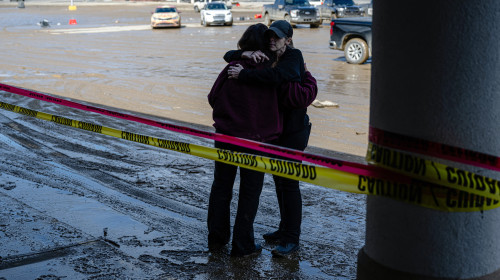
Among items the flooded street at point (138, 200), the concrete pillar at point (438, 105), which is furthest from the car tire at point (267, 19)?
the concrete pillar at point (438, 105)

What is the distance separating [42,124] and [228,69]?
612 cm

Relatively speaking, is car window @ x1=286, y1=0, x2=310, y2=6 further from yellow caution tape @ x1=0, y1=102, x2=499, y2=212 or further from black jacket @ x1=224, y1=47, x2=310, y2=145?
yellow caution tape @ x1=0, y1=102, x2=499, y2=212

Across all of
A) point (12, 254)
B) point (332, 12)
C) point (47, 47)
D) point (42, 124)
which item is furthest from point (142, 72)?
point (332, 12)

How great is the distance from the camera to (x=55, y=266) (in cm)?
461

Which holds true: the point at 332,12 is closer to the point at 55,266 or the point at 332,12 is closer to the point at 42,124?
the point at 42,124

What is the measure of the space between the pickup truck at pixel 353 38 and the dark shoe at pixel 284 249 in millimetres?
13679

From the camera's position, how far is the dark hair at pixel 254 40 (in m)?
4.70

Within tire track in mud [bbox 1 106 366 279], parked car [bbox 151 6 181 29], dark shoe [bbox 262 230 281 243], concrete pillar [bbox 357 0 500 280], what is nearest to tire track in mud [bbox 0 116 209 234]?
tire track in mud [bbox 1 106 366 279]

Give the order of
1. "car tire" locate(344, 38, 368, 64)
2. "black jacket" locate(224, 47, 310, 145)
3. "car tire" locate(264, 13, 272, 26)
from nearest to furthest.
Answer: "black jacket" locate(224, 47, 310, 145), "car tire" locate(344, 38, 368, 64), "car tire" locate(264, 13, 272, 26)

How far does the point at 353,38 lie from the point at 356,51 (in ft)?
1.24

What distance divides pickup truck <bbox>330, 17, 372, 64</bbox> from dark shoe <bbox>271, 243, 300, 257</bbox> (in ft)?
44.9

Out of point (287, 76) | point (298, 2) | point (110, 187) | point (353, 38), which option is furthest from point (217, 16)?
point (287, 76)

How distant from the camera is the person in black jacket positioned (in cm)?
465

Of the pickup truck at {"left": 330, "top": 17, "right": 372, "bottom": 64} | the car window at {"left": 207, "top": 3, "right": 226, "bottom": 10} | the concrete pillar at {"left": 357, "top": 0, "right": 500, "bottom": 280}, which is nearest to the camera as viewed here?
the concrete pillar at {"left": 357, "top": 0, "right": 500, "bottom": 280}
